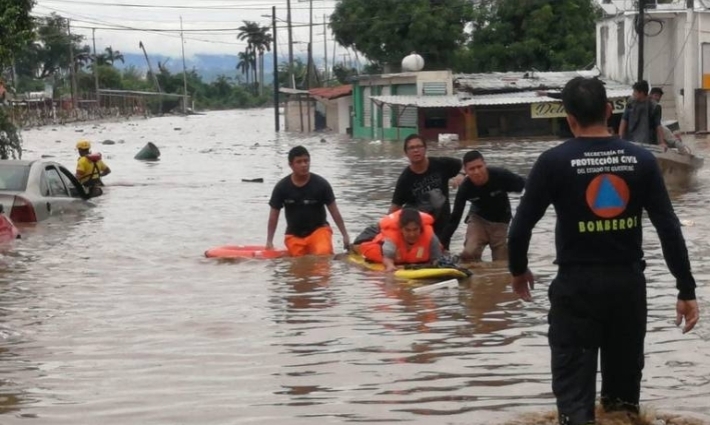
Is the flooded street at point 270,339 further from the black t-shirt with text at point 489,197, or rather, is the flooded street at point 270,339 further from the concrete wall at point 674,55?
the concrete wall at point 674,55

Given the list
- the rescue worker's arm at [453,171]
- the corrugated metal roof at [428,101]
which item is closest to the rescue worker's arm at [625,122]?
the rescue worker's arm at [453,171]

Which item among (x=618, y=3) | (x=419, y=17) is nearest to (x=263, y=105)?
(x=419, y=17)

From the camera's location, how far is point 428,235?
11570 millimetres

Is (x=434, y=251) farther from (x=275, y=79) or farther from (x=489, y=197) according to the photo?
(x=275, y=79)

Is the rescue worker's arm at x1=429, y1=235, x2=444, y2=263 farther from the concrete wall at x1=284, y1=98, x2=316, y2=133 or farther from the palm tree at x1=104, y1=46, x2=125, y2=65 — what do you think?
the palm tree at x1=104, y1=46, x2=125, y2=65

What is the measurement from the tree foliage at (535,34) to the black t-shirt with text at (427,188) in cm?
4705

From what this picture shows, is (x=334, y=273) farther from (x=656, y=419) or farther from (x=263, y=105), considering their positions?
(x=263, y=105)

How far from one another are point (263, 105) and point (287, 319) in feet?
511

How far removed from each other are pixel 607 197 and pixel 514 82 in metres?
47.5

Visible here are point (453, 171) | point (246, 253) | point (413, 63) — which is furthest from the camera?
point (413, 63)

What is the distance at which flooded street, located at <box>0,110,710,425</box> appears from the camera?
6.66 meters

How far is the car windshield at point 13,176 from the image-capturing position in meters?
15.9

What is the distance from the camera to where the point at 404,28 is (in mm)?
63688

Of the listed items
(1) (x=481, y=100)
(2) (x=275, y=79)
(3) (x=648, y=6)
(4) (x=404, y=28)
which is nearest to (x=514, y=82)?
(1) (x=481, y=100)
